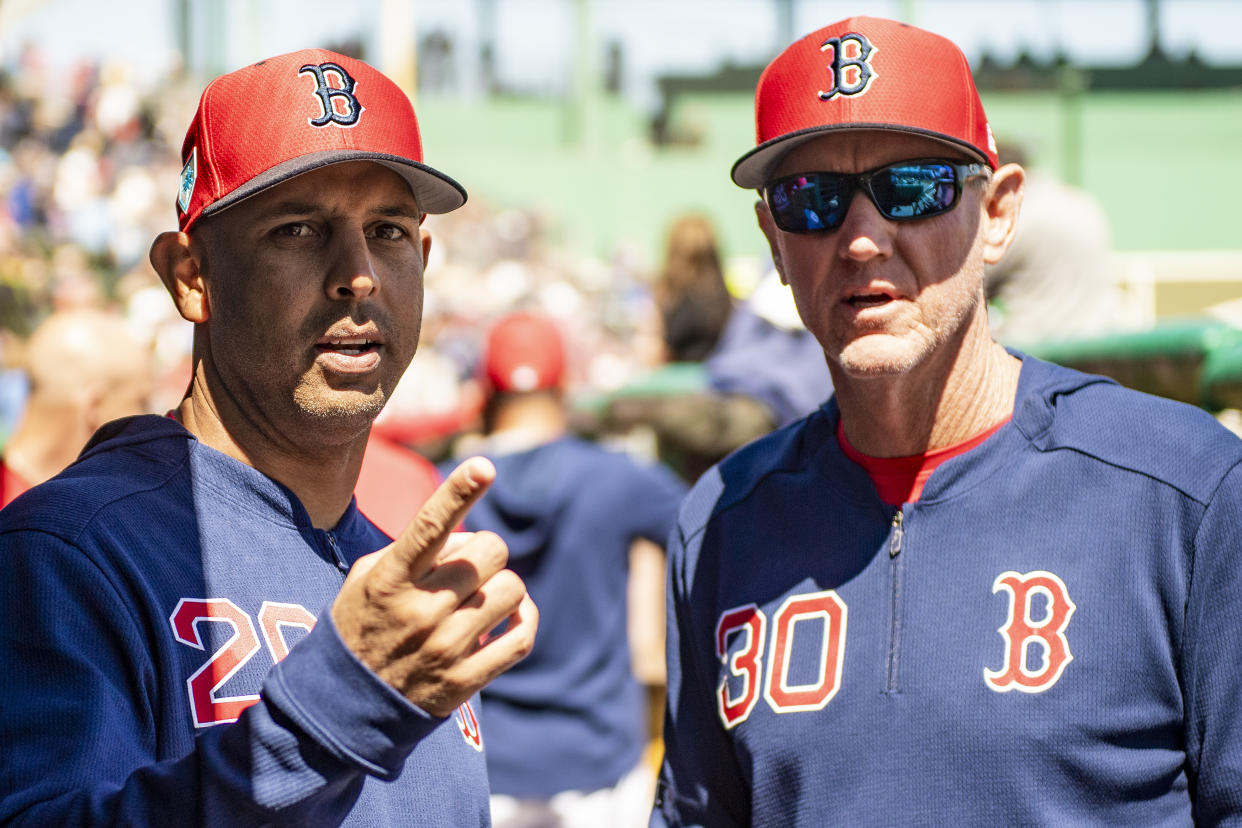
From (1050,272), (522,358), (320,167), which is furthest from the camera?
(1050,272)

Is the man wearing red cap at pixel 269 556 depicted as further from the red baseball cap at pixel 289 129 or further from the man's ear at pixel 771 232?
the man's ear at pixel 771 232

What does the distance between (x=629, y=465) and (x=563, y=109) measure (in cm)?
2437

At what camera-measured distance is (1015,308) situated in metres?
5.32

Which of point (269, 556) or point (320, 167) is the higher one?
point (320, 167)

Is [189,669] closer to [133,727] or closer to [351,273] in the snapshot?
[133,727]

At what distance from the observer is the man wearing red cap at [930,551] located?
1966mm

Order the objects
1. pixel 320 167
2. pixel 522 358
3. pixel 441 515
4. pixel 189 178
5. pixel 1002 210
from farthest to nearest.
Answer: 1. pixel 522 358
2. pixel 1002 210
3. pixel 189 178
4. pixel 320 167
5. pixel 441 515

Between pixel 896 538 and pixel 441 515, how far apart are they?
42.9 inches

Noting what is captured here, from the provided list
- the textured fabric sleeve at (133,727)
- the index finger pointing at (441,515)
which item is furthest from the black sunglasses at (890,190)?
the textured fabric sleeve at (133,727)

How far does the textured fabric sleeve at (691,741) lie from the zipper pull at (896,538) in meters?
0.39

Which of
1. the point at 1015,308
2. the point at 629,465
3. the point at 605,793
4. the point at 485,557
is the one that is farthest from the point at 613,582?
the point at 485,557

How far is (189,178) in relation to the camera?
6.67 feet

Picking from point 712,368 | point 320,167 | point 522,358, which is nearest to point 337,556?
point 320,167

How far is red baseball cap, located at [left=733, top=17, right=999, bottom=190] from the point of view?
217 centimetres
